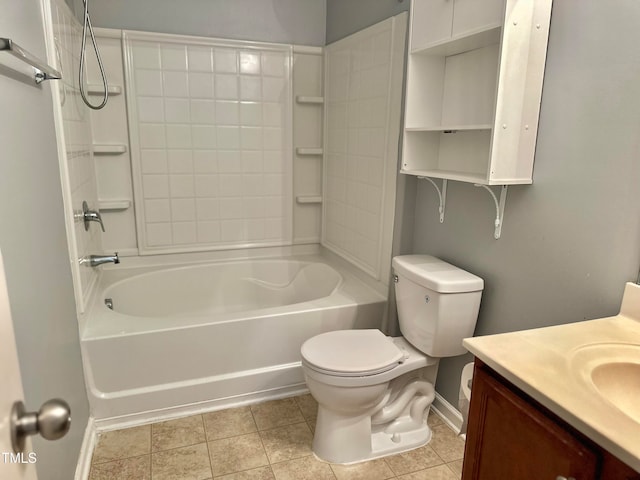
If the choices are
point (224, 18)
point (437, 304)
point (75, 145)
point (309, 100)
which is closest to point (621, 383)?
point (437, 304)

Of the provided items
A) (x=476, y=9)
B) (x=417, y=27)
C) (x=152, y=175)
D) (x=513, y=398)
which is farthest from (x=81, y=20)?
(x=513, y=398)

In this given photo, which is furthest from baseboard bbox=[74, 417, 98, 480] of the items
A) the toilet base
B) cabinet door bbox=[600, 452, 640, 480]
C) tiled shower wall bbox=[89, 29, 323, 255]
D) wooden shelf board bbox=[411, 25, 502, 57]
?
wooden shelf board bbox=[411, 25, 502, 57]

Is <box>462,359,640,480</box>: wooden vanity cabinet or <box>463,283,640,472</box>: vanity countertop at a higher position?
<box>463,283,640,472</box>: vanity countertop

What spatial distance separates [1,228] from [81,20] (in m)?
1.89

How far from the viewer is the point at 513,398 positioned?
102cm

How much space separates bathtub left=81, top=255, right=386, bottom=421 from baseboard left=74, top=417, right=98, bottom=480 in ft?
0.25

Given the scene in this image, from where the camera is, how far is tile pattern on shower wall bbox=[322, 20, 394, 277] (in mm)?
2383

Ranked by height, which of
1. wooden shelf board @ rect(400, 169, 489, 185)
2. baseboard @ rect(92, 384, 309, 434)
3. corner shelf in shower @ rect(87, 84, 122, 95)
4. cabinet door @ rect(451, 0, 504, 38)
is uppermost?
cabinet door @ rect(451, 0, 504, 38)

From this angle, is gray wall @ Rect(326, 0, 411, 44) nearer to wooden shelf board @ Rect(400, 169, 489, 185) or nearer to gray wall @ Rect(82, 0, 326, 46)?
gray wall @ Rect(82, 0, 326, 46)

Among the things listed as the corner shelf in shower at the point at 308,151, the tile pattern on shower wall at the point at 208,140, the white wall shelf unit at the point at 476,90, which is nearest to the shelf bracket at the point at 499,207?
the white wall shelf unit at the point at 476,90

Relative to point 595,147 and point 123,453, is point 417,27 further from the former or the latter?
Result: point 123,453

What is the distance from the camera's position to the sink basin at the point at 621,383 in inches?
41.4

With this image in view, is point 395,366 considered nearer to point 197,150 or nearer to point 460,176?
point 460,176

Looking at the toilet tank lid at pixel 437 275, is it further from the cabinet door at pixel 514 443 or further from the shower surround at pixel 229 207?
the cabinet door at pixel 514 443
